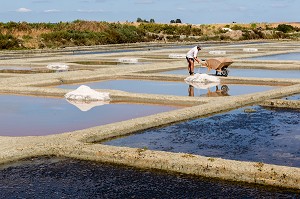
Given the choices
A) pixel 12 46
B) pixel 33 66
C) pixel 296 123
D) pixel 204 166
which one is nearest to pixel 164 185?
pixel 204 166

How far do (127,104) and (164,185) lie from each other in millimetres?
6211

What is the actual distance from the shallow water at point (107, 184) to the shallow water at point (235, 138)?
45.2 inches

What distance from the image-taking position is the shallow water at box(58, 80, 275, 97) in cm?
1410

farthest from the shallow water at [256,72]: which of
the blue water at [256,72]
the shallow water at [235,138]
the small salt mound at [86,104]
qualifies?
the shallow water at [235,138]

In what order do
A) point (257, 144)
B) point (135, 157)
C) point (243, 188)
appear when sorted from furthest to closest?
point (257, 144) → point (135, 157) → point (243, 188)

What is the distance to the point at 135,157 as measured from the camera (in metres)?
7.20

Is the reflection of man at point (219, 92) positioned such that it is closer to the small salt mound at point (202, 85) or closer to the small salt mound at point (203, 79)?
the small salt mound at point (202, 85)

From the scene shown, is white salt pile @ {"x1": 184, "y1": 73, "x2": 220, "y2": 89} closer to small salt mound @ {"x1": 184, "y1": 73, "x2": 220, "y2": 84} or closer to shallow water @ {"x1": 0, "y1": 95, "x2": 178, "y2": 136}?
small salt mound @ {"x1": 184, "y1": 73, "x2": 220, "y2": 84}

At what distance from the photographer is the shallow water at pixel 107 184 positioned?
5.87m

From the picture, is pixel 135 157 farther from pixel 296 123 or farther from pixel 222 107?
pixel 222 107

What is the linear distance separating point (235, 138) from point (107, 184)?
9.85 feet

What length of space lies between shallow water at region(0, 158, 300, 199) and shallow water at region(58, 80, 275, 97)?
702 cm

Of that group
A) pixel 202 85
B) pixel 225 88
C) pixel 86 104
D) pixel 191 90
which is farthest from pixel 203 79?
pixel 86 104

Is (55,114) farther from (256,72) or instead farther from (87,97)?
(256,72)
